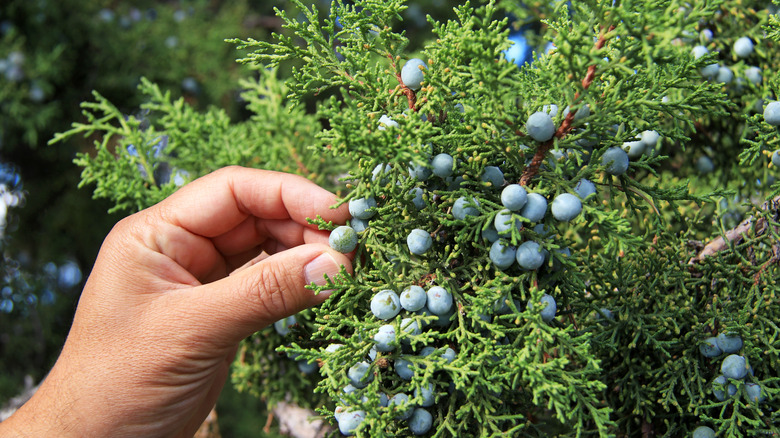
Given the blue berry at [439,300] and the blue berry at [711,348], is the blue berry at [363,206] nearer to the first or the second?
the blue berry at [439,300]

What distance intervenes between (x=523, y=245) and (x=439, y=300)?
0.18 meters

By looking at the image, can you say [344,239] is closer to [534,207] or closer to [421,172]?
[421,172]

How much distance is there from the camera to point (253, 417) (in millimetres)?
3471

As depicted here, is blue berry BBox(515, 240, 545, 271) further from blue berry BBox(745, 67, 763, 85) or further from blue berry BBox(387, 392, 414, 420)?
blue berry BBox(745, 67, 763, 85)

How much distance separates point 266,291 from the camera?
120 cm

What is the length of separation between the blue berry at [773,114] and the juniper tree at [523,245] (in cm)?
2

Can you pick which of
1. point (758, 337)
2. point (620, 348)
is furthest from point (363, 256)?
point (758, 337)

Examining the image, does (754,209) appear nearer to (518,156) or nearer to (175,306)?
(518,156)

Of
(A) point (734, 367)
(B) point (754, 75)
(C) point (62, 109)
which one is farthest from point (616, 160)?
(C) point (62, 109)

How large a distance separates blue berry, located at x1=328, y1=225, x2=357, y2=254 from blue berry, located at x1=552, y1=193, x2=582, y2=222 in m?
0.41

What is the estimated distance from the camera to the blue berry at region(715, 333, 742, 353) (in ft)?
3.69

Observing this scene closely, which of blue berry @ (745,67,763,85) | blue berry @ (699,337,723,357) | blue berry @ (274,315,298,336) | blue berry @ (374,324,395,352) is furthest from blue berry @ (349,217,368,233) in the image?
blue berry @ (745,67,763,85)

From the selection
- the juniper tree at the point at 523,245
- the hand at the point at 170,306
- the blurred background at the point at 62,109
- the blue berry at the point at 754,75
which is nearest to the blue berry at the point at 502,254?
the juniper tree at the point at 523,245

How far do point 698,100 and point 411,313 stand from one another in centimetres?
65
